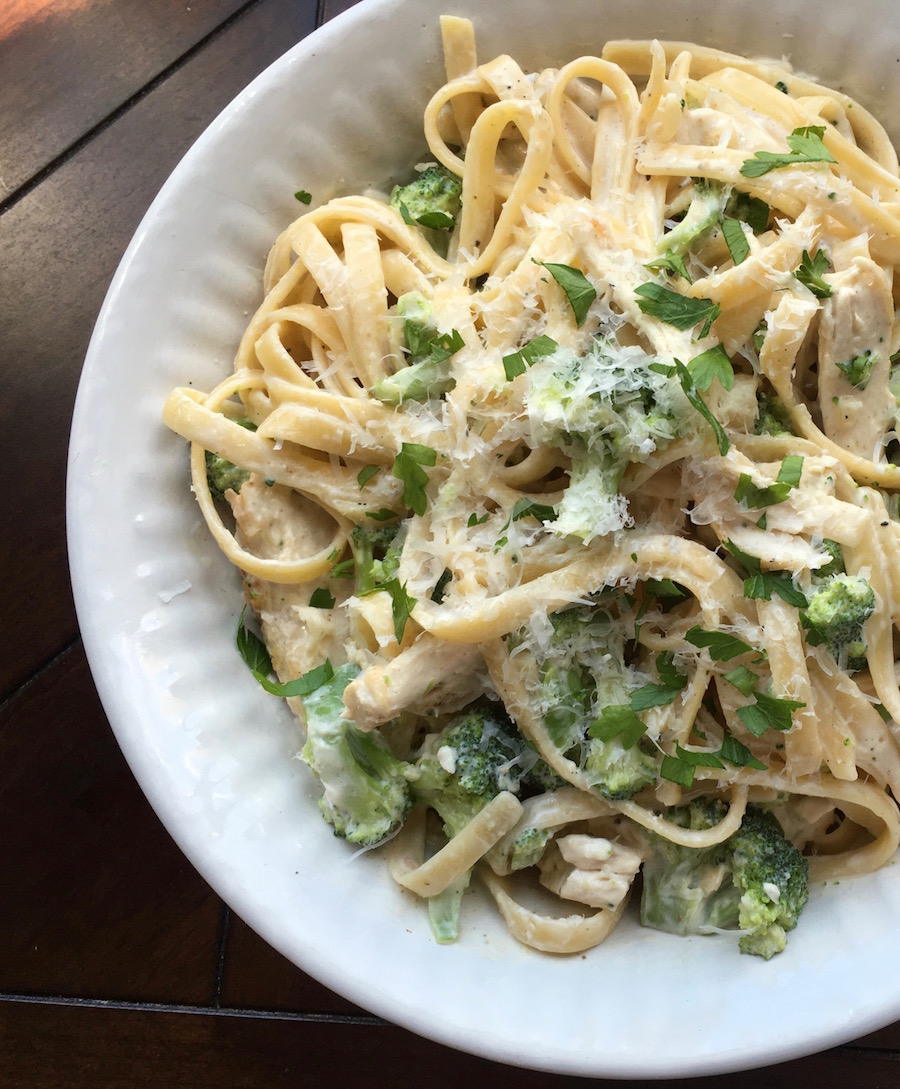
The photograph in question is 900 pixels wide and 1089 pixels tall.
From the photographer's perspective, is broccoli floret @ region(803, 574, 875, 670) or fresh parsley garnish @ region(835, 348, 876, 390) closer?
broccoli floret @ region(803, 574, 875, 670)

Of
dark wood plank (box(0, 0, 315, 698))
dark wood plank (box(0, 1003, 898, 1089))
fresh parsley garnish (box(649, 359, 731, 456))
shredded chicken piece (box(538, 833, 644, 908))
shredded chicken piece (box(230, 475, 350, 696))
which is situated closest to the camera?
fresh parsley garnish (box(649, 359, 731, 456))

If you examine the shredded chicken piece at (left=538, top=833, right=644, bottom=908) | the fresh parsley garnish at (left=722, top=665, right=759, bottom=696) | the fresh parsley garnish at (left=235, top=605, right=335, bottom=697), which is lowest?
the shredded chicken piece at (left=538, top=833, right=644, bottom=908)

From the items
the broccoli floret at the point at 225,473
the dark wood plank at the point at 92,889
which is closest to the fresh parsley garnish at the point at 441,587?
the broccoli floret at the point at 225,473

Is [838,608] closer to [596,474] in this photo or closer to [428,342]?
[596,474]

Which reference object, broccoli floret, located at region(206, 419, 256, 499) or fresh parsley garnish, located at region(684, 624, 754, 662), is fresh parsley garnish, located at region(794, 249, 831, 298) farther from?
broccoli floret, located at region(206, 419, 256, 499)

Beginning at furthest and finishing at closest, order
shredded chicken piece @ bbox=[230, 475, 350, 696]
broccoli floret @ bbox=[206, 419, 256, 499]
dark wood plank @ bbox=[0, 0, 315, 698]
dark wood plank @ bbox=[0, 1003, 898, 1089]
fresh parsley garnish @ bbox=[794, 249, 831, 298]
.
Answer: dark wood plank @ bbox=[0, 0, 315, 698] < dark wood plank @ bbox=[0, 1003, 898, 1089] < broccoli floret @ bbox=[206, 419, 256, 499] < shredded chicken piece @ bbox=[230, 475, 350, 696] < fresh parsley garnish @ bbox=[794, 249, 831, 298]

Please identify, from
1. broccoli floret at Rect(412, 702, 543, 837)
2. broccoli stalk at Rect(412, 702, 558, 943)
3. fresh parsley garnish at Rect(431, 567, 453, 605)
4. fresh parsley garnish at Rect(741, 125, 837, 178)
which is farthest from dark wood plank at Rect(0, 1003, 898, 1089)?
fresh parsley garnish at Rect(741, 125, 837, 178)

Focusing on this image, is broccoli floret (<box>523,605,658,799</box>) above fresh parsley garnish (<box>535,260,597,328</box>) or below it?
below
